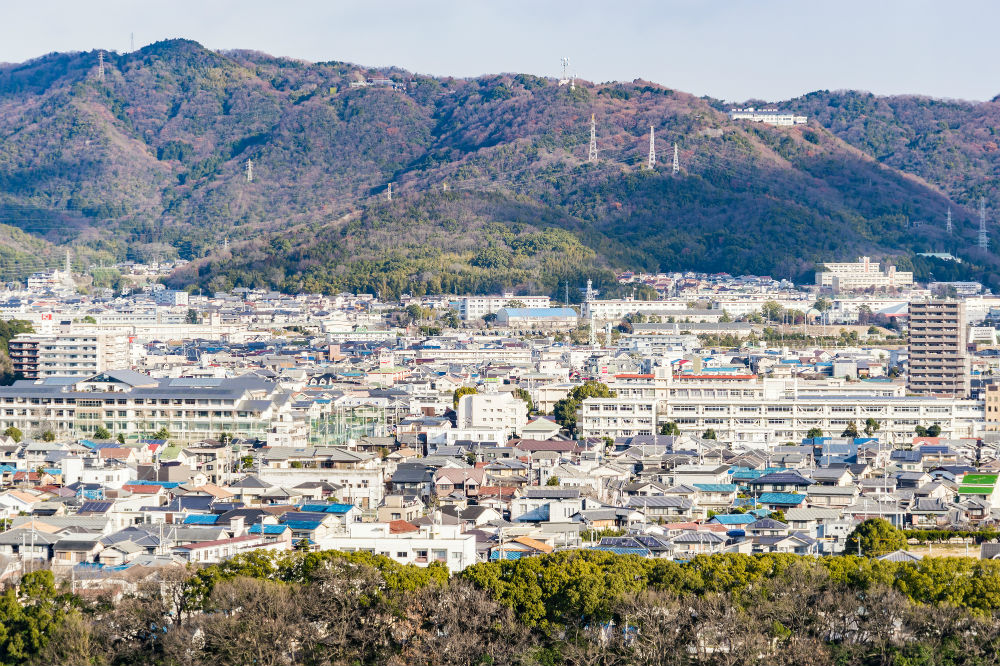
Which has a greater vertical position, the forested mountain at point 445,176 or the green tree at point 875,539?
the forested mountain at point 445,176

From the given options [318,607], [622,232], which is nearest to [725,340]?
[622,232]

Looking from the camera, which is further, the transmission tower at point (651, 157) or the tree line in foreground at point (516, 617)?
the transmission tower at point (651, 157)

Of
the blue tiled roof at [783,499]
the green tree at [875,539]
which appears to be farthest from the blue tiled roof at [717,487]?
the green tree at [875,539]

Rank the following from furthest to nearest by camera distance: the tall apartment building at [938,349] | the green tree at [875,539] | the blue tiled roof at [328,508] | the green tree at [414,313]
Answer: the green tree at [414,313]
the tall apartment building at [938,349]
the blue tiled roof at [328,508]
the green tree at [875,539]

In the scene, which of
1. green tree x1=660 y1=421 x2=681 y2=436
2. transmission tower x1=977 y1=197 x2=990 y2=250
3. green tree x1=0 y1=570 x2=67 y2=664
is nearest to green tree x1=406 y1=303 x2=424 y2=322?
green tree x1=660 y1=421 x2=681 y2=436

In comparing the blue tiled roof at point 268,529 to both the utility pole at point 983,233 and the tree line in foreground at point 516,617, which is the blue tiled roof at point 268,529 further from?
the utility pole at point 983,233

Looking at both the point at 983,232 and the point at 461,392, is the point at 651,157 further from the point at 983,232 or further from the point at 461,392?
the point at 461,392

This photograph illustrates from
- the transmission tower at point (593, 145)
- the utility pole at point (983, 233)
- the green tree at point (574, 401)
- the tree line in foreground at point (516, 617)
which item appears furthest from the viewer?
the transmission tower at point (593, 145)
